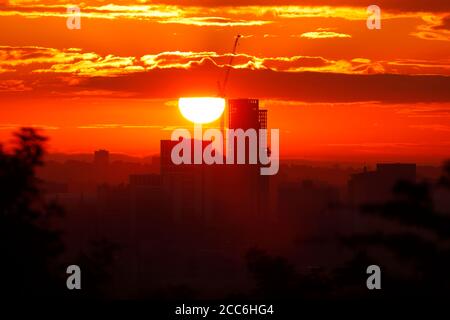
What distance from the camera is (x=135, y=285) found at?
36094 mm

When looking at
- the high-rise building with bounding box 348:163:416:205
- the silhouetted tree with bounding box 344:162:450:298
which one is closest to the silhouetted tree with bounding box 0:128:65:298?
the silhouetted tree with bounding box 344:162:450:298

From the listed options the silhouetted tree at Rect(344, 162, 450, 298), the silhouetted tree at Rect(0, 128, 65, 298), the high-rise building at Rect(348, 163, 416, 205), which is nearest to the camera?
the silhouetted tree at Rect(344, 162, 450, 298)

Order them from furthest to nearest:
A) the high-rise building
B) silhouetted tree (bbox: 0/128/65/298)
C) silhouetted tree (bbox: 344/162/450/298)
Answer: the high-rise building → silhouetted tree (bbox: 0/128/65/298) → silhouetted tree (bbox: 344/162/450/298)

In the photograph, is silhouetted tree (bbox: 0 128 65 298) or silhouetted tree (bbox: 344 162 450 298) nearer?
silhouetted tree (bbox: 344 162 450 298)

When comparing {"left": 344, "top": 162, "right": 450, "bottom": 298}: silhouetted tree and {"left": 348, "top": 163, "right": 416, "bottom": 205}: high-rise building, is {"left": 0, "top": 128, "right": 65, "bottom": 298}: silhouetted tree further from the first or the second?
{"left": 348, "top": 163, "right": 416, "bottom": 205}: high-rise building

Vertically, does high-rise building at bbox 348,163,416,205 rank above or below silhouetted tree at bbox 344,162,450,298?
above

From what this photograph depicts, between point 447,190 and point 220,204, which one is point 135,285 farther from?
point 220,204

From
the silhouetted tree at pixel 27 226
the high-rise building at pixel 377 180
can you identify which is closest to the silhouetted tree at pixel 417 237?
the silhouetted tree at pixel 27 226

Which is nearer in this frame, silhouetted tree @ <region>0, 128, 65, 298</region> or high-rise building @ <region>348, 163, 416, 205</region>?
silhouetted tree @ <region>0, 128, 65, 298</region>

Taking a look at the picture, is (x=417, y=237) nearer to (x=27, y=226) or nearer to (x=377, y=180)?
(x=27, y=226)

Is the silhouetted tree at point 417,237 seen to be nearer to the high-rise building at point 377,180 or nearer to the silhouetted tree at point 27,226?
the silhouetted tree at point 27,226

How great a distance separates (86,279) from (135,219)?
3845cm

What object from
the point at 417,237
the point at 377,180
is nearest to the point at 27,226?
the point at 417,237
